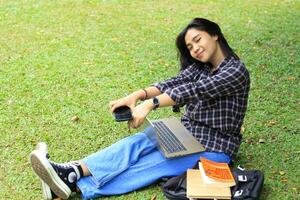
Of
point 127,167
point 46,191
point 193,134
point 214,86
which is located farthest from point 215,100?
point 46,191

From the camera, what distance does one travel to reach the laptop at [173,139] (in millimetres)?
3566

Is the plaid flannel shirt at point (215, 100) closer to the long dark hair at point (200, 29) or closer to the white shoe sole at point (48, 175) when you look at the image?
the long dark hair at point (200, 29)

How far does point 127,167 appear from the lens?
11.7 feet

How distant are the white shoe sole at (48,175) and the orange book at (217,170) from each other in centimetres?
96

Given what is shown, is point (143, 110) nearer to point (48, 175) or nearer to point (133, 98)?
point (133, 98)

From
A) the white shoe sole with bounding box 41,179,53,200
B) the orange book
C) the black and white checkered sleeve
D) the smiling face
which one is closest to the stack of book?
the orange book

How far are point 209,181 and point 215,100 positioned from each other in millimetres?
571

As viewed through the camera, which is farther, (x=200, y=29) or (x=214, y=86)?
(x=200, y=29)

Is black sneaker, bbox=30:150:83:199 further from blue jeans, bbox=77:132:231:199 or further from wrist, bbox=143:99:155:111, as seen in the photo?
wrist, bbox=143:99:155:111

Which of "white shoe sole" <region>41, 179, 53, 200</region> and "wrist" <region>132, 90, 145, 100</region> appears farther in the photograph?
"wrist" <region>132, 90, 145, 100</region>

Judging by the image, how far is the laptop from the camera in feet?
11.7

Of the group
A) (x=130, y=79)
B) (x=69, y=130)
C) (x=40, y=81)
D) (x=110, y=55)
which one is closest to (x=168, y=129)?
(x=69, y=130)

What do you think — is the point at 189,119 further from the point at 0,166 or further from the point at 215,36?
the point at 0,166

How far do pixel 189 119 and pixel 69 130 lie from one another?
1299mm
